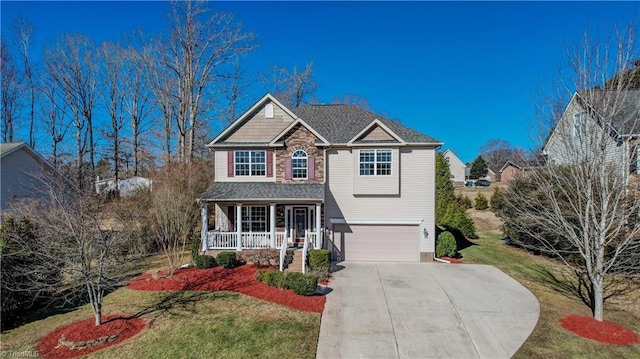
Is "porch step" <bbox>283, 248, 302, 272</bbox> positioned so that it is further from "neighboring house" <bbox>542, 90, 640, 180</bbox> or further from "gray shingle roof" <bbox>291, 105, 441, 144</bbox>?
"neighboring house" <bbox>542, 90, 640, 180</bbox>

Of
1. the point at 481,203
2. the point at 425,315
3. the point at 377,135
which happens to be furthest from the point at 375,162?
the point at 481,203

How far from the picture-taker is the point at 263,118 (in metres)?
17.9

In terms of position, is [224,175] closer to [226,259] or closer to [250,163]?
[250,163]

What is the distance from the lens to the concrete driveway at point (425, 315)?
26.4 ft

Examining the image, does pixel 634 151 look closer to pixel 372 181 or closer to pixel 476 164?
pixel 372 181

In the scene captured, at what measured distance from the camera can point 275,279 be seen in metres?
11.8

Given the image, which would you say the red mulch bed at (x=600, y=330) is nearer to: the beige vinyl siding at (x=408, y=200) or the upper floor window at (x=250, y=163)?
the beige vinyl siding at (x=408, y=200)

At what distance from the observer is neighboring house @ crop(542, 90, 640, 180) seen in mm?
8719

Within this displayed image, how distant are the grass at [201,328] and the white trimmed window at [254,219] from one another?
6.22 m

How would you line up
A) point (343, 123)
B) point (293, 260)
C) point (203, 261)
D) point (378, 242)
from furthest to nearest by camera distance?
1. point (343, 123)
2. point (378, 242)
3. point (293, 260)
4. point (203, 261)

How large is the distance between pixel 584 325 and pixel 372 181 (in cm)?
988

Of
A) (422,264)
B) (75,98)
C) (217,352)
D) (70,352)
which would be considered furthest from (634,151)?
(75,98)

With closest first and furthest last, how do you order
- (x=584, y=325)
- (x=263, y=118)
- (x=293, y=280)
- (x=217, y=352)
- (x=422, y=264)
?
(x=217, y=352), (x=584, y=325), (x=293, y=280), (x=422, y=264), (x=263, y=118)

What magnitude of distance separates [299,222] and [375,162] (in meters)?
5.20
